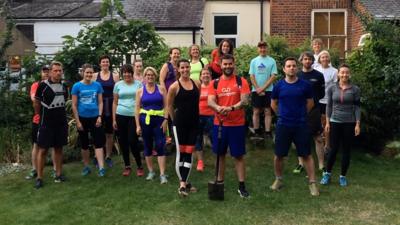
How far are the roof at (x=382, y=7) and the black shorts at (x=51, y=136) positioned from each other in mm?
11258

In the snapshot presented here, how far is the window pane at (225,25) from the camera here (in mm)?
18250

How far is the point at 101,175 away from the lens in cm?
785

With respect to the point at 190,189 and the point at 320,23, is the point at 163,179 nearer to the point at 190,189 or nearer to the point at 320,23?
the point at 190,189

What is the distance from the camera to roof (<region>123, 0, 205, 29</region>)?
16.8 meters

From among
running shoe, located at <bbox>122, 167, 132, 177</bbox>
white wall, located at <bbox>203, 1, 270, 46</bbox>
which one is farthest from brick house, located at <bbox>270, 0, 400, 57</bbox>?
running shoe, located at <bbox>122, 167, 132, 177</bbox>

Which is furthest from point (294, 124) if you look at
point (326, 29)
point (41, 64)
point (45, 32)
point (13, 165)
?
point (45, 32)

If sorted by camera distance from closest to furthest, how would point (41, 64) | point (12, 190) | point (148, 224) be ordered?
1. point (148, 224)
2. point (12, 190)
3. point (41, 64)

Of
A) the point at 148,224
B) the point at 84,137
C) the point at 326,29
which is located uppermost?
the point at 326,29

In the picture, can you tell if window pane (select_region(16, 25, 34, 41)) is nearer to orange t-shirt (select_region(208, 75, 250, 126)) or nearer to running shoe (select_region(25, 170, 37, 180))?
running shoe (select_region(25, 170, 37, 180))

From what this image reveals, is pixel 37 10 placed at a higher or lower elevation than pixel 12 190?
higher

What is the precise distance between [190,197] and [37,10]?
21.6 m

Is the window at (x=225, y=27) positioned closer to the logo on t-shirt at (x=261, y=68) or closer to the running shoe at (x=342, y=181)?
the logo on t-shirt at (x=261, y=68)

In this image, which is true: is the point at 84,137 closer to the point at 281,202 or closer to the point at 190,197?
the point at 190,197

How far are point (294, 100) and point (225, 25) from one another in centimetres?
1220
